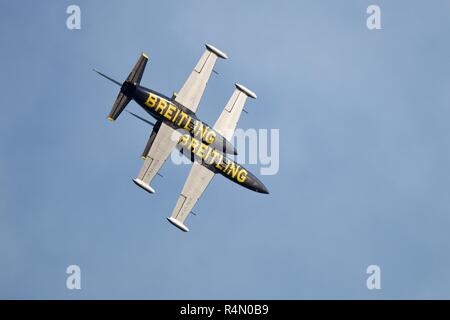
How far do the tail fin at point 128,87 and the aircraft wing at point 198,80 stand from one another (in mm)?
4724

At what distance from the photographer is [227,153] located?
83.5m

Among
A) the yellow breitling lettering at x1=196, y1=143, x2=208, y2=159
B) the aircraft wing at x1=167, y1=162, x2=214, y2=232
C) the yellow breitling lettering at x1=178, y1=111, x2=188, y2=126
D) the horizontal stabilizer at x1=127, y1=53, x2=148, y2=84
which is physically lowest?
the aircraft wing at x1=167, y1=162, x2=214, y2=232

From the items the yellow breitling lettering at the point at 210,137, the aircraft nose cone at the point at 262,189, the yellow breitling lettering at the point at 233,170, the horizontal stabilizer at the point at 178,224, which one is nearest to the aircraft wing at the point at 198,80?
the yellow breitling lettering at the point at 210,137

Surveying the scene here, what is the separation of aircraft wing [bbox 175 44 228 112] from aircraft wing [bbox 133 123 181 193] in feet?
10.5

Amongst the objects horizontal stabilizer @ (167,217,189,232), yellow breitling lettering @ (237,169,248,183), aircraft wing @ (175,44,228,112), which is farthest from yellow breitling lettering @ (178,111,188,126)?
horizontal stabilizer @ (167,217,189,232)

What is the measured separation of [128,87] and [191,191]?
1268 centimetres

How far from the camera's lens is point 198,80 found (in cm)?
8231

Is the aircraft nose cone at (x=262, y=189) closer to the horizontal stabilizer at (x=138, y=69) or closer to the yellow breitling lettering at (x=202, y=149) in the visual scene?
the yellow breitling lettering at (x=202, y=149)

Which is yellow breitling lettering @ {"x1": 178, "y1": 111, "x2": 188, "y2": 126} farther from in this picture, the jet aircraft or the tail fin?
the tail fin

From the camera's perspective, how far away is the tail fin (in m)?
79.2

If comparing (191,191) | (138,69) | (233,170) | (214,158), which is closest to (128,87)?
(138,69)

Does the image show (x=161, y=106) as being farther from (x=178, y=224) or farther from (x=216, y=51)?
(x=178, y=224)

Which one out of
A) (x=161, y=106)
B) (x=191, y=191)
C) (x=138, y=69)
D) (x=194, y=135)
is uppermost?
(x=138, y=69)
